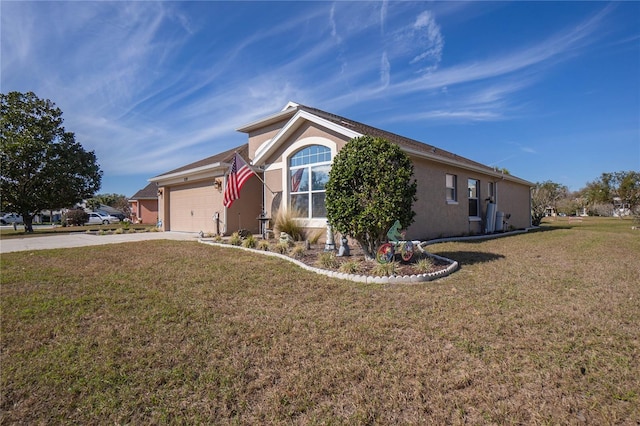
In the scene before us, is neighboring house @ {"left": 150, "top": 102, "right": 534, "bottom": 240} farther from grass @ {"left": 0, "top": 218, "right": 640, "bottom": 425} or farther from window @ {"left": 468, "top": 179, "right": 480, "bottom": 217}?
grass @ {"left": 0, "top": 218, "right": 640, "bottom": 425}

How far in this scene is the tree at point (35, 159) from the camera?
20.1m

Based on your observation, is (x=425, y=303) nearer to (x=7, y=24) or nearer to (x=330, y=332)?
(x=330, y=332)

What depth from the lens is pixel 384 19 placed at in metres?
10.0

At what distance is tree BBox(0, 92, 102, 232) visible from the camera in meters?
20.1

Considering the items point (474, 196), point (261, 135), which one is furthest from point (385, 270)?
point (261, 135)

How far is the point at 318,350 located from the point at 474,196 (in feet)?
48.4

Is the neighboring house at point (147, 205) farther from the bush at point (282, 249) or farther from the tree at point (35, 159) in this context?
the bush at point (282, 249)

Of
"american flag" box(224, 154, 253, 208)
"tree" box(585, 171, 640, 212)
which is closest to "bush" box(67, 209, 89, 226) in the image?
"american flag" box(224, 154, 253, 208)

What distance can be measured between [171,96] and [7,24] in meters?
5.16

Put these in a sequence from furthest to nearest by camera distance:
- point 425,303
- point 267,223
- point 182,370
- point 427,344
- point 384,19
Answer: point 267,223, point 384,19, point 425,303, point 427,344, point 182,370

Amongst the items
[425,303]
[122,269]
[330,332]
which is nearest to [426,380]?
[330,332]

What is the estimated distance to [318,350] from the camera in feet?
11.5

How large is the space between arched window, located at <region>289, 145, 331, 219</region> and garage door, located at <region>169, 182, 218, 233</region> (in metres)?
4.65

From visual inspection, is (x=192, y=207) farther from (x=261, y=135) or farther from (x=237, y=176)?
(x=237, y=176)
